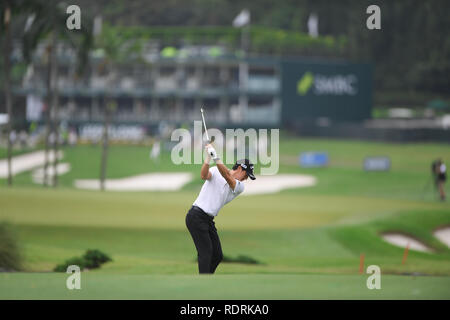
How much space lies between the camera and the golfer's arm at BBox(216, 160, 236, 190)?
45.8 ft

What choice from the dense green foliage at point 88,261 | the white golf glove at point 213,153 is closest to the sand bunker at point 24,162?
the dense green foliage at point 88,261

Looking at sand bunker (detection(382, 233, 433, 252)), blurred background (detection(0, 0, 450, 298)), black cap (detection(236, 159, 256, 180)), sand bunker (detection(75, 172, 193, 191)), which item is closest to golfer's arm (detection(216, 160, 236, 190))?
black cap (detection(236, 159, 256, 180))

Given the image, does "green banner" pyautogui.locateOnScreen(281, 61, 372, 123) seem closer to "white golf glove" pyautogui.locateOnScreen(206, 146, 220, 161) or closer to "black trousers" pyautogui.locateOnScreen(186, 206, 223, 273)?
"black trousers" pyautogui.locateOnScreen(186, 206, 223, 273)

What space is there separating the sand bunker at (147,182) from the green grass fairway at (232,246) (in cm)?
2415

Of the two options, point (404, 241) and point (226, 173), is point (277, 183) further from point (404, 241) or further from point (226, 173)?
point (226, 173)

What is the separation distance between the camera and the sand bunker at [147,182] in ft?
221

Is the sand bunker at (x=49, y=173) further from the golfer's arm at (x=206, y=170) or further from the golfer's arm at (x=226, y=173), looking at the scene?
the golfer's arm at (x=206, y=170)

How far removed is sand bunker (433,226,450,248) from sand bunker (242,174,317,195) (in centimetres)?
2689

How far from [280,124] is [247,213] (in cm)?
7391

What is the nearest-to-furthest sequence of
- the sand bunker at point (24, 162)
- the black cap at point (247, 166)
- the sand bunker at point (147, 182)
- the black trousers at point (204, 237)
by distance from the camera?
the black trousers at point (204, 237)
the black cap at point (247, 166)
the sand bunker at point (147, 182)
the sand bunker at point (24, 162)

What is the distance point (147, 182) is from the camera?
228ft

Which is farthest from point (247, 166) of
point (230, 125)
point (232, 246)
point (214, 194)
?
point (230, 125)
